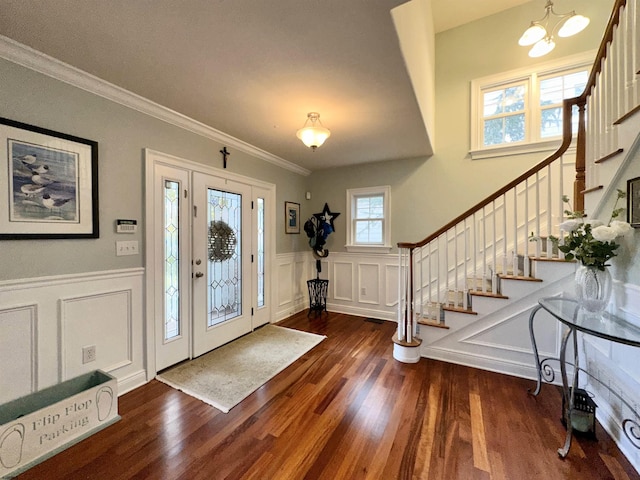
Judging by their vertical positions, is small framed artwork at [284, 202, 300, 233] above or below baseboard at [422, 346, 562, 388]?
above

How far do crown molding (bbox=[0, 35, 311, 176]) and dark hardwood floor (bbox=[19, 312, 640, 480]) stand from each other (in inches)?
97.0

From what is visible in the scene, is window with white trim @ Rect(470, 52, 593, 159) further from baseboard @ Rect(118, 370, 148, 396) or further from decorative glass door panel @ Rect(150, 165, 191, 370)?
baseboard @ Rect(118, 370, 148, 396)

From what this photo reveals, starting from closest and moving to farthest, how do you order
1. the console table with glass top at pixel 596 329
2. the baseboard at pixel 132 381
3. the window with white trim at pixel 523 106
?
the console table with glass top at pixel 596 329 < the baseboard at pixel 132 381 < the window with white trim at pixel 523 106

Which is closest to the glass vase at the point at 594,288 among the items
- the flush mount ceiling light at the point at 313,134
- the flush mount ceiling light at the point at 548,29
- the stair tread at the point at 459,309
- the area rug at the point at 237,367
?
the stair tread at the point at 459,309

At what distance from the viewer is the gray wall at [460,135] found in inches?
129

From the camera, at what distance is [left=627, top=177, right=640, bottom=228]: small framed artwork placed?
1.43 metres

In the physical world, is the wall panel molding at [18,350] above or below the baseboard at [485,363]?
above

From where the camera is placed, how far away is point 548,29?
10.9 ft

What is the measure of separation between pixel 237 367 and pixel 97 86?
2.68 m

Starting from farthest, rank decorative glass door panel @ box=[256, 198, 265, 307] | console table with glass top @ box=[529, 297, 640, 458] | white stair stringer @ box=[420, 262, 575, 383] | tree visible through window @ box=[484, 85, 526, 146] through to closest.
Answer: decorative glass door panel @ box=[256, 198, 265, 307] → tree visible through window @ box=[484, 85, 526, 146] → white stair stringer @ box=[420, 262, 575, 383] → console table with glass top @ box=[529, 297, 640, 458]

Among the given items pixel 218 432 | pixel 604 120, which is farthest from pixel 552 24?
pixel 218 432

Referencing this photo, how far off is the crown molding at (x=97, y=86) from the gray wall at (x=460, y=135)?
2.58 meters

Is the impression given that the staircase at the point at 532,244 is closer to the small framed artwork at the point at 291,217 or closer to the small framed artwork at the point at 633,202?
the small framed artwork at the point at 633,202

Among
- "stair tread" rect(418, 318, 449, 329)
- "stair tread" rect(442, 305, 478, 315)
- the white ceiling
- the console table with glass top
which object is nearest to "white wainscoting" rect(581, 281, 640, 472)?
the console table with glass top
